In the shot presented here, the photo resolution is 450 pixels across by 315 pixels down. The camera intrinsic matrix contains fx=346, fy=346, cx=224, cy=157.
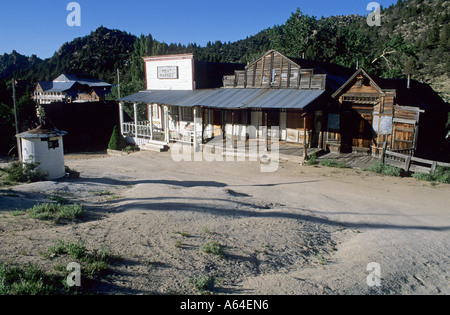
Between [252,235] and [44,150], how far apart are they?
8784mm

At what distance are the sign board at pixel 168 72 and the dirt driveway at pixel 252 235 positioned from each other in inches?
551

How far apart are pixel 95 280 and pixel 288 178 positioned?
11.2 metres

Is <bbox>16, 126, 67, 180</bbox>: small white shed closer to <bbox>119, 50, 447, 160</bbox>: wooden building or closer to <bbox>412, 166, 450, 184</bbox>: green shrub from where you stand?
<bbox>119, 50, 447, 160</bbox>: wooden building

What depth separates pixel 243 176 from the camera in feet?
51.0

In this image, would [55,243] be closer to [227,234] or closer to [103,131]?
[227,234]

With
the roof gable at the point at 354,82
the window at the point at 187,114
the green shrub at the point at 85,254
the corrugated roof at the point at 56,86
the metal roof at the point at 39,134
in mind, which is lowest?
the green shrub at the point at 85,254

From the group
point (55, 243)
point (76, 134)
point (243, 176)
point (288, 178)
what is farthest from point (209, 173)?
point (76, 134)

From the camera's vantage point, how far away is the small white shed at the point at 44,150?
481 inches

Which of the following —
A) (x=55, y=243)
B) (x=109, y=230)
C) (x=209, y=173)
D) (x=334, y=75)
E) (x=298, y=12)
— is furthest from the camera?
(x=298, y=12)

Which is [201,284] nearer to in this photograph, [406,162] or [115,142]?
[406,162]

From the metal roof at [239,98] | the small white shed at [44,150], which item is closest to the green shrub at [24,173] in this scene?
the small white shed at [44,150]

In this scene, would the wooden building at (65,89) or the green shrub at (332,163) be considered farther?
the wooden building at (65,89)

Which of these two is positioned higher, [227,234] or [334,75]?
[334,75]

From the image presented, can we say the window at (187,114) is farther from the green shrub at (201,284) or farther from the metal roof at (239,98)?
the green shrub at (201,284)
